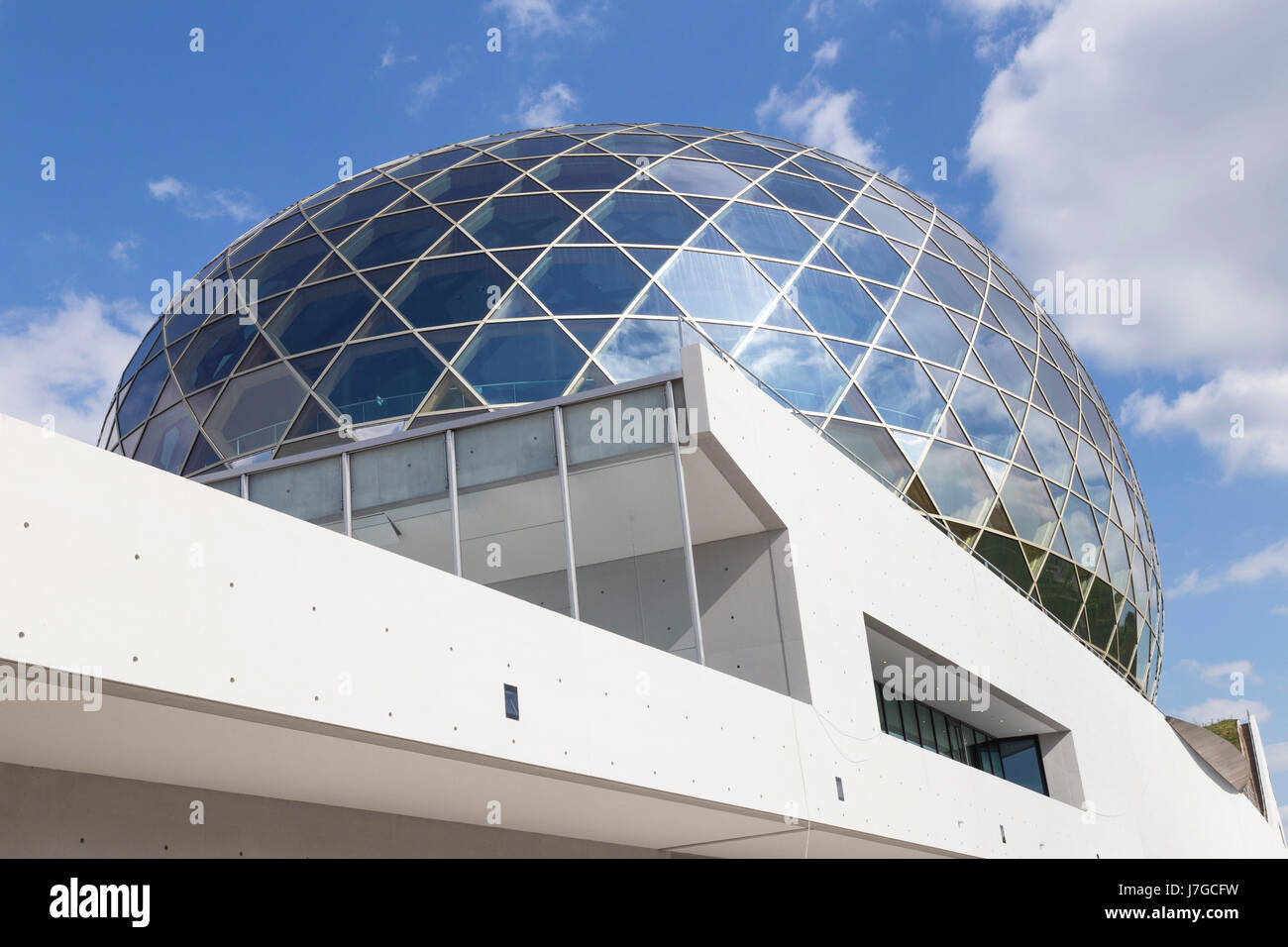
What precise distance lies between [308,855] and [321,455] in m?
5.38

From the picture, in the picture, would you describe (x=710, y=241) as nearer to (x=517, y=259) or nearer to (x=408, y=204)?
(x=517, y=259)

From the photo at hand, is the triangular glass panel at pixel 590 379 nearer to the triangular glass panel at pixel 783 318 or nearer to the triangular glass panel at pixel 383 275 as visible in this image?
the triangular glass panel at pixel 783 318

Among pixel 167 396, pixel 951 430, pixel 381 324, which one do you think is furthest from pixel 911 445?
pixel 167 396

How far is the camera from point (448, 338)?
55.0 ft

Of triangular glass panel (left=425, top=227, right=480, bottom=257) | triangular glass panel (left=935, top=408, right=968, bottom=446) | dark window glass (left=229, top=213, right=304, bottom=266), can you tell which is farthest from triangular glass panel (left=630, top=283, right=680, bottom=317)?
dark window glass (left=229, top=213, right=304, bottom=266)

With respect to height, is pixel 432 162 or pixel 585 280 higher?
pixel 432 162

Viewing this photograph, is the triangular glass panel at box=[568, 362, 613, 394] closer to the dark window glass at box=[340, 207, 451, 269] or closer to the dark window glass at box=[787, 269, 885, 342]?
the dark window glass at box=[787, 269, 885, 342]

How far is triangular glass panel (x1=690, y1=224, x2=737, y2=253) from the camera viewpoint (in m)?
18.5

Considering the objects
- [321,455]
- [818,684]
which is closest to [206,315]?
[321,455]

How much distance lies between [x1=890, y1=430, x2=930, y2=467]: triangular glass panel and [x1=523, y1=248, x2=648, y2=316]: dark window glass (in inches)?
174

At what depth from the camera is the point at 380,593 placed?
261 inches

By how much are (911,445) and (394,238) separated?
28.3 feet

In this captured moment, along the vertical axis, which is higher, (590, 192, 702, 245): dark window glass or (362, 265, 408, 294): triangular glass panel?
(590, 192, 702, 245): dark window glass

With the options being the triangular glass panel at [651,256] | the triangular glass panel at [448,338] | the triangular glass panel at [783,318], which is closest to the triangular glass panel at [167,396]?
the triangular glass panel at [448,338]
